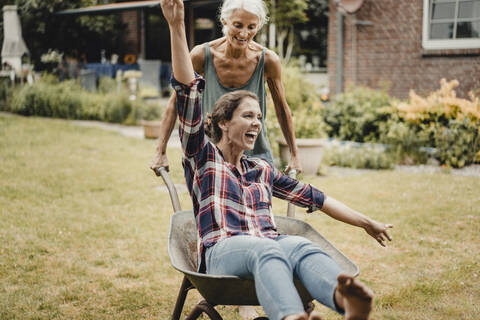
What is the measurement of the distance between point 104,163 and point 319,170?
2.86 m

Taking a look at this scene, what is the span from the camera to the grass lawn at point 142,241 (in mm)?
2990

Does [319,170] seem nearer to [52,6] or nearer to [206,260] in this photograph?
[206,260]

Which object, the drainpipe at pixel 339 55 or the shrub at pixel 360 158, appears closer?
the shrub at pixel 360 158

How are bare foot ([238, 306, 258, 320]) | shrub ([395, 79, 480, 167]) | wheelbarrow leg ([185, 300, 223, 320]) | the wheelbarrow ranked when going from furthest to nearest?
shrub ([395, 79, 480, 167]) → bare foot ([238, 306, 258, 320]) → wheelbarrow leg ([185, 300, 223, 320]) → the wheelbarrow

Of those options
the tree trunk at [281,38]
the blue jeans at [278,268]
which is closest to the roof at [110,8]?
the tree trunk at [281,38]

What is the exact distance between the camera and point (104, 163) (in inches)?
268

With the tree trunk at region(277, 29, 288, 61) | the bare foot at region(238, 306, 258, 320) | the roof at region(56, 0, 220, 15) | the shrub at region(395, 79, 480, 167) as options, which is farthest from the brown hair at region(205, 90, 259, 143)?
the roof at region(56, 0, 220, 15)

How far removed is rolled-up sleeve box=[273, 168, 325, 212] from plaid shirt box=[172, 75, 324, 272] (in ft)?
0.30

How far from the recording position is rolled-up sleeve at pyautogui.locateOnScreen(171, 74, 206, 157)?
189 centimetres

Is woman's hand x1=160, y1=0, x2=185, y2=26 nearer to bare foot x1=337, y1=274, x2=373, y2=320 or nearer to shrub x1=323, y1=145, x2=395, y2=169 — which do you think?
bare foot x1=337, y1=274, x2=373, y2=320

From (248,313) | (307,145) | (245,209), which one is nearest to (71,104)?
(307,145)

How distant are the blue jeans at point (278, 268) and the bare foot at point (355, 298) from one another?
0.13 m

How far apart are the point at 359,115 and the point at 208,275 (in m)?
6.45

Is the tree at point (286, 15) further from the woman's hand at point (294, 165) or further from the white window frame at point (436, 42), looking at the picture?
the woman's hand at point (294, 165)
